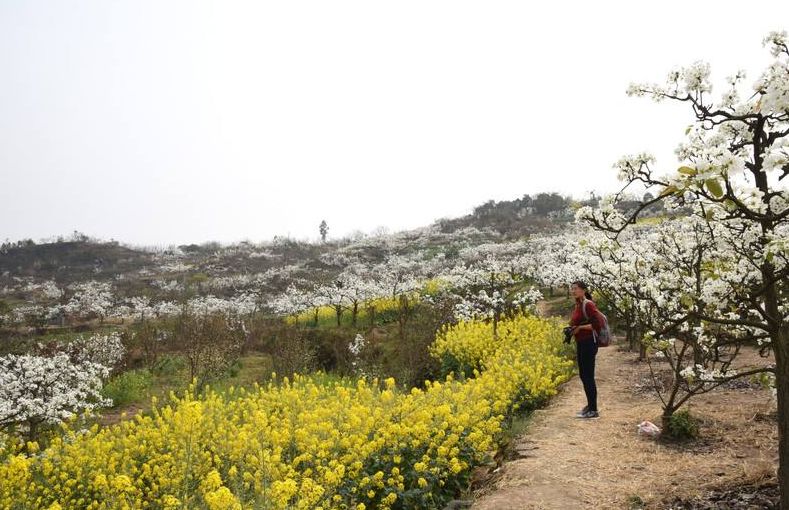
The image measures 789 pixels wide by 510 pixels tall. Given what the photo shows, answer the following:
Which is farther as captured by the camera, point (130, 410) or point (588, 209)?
point (130, 410)

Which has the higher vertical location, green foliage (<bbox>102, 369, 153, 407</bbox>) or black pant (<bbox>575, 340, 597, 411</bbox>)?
black pant (<bbox>575, 340, 597, 411</bbox>)

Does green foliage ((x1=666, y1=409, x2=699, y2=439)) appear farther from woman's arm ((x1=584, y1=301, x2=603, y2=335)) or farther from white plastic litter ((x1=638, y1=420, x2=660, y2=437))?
woman's arm ((x1=584, y1=301, x2=603, y2=335))

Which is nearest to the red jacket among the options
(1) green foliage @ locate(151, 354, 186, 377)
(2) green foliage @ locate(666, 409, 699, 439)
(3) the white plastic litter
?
(3) the white plastic litter

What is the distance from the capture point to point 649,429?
23.1 feet

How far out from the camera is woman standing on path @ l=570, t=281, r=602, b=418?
26.6ft

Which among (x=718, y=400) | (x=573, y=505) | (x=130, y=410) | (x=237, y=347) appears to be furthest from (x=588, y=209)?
(x=237, y=347)

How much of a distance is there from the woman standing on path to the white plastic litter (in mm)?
1016

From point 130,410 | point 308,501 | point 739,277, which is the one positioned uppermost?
point 739,277

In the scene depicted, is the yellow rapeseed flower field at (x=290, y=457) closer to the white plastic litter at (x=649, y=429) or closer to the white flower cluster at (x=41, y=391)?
the white flower cluster at (x=41, y=391)

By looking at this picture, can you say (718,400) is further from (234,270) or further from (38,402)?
(234,270)

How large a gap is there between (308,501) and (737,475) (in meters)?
4.26

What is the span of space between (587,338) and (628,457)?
6.92ft

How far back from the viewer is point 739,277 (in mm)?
5660

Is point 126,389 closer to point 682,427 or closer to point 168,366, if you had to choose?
point 168,366
